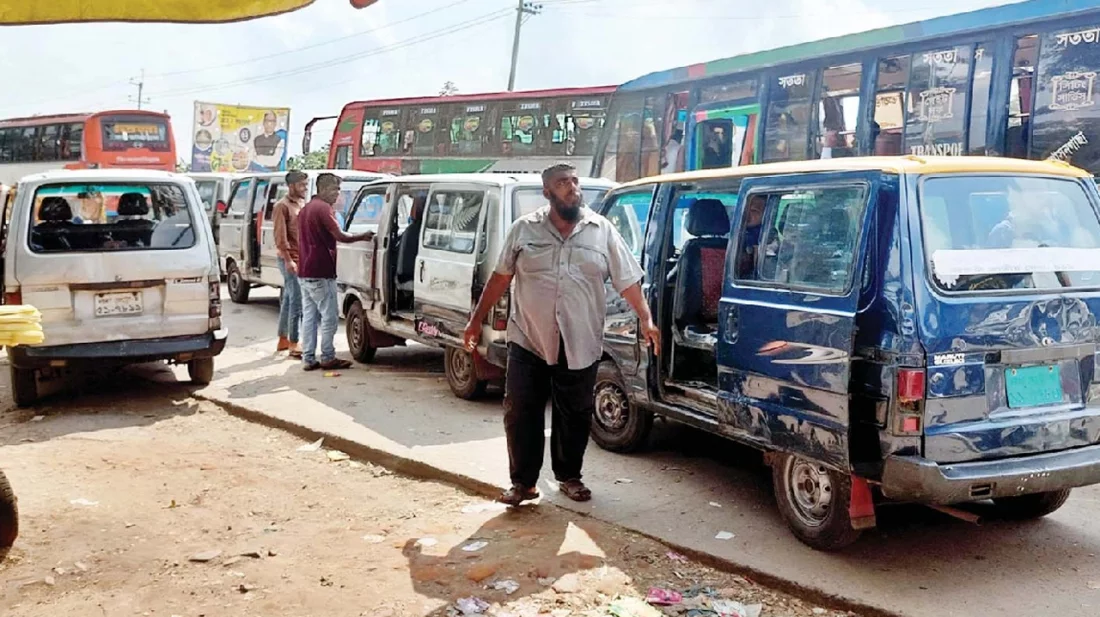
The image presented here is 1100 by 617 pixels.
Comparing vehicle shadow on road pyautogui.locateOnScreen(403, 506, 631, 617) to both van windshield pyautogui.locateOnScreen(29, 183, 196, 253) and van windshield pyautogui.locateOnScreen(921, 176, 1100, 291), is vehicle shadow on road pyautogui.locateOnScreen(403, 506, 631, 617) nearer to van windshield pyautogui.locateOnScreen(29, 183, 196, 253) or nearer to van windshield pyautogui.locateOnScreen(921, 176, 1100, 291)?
van windshield pyautogui.locateOnScreen(921, 176, 1100, 291)

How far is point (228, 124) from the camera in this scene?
41875 mm

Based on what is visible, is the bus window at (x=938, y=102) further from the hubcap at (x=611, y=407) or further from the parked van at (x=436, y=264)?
the hubcap at (x=611, y=407)

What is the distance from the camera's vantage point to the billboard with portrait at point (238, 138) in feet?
137

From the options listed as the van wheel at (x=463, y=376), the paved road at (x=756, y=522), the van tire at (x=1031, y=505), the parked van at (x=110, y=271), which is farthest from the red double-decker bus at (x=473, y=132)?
the van tire at (x=1031, y=505)

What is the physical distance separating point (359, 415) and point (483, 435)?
1148 millimetres

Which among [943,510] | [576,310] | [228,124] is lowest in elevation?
[943,510]

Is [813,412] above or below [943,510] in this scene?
above

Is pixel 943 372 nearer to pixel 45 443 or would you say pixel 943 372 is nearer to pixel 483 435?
pixel 483 435

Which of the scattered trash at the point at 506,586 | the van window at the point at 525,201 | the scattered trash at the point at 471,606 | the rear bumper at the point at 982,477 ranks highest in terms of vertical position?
the van window at the point at 525,201

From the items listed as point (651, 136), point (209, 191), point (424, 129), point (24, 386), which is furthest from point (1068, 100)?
point (424, 129)

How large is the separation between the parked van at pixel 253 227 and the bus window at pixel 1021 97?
22.9 ft

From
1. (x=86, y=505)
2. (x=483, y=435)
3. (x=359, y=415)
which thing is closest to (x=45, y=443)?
(x=86, y=505)

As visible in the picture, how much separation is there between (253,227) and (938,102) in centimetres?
881

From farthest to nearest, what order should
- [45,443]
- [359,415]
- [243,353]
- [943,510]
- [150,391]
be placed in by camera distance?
[243,353] → [150,391] → [359,415] → [45,443] → [943,510]
